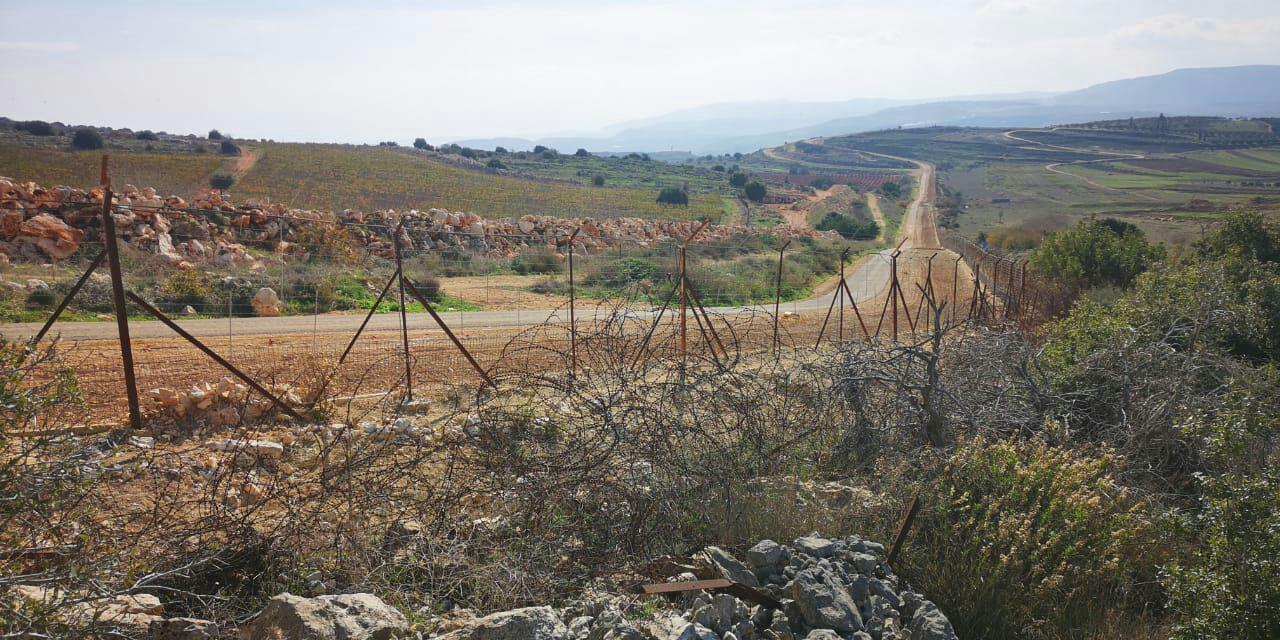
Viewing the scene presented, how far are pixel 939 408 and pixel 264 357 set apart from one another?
10961mm

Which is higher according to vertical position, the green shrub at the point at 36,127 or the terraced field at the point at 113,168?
the green shrub at the point at 36,127

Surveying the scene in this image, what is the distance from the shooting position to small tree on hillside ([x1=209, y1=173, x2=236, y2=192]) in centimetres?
4806

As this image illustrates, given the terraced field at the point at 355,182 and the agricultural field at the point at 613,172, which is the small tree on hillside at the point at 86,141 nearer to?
the terraced field at the point at 355,182

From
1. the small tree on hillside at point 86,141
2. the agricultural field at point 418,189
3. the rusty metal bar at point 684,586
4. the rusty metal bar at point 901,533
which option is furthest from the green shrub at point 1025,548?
the small tree on hillside at point 86,141

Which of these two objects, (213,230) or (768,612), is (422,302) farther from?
(213,230)

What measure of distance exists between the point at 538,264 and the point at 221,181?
32146 millimetres

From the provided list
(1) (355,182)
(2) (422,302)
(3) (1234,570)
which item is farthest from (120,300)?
(1) (355,182)

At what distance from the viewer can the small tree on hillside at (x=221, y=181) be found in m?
48.1

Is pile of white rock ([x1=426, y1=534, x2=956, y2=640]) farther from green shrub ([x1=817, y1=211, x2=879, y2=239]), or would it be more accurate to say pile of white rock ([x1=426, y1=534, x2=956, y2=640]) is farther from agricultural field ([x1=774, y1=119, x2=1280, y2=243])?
green shrub ([x1=817, y1=211, x2=879, y2=239])

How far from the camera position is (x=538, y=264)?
92.7 ft

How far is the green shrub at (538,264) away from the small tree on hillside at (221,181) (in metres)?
29.3

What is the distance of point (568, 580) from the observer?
5195 mm

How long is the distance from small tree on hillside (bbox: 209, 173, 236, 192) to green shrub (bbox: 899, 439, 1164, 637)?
2028 inches

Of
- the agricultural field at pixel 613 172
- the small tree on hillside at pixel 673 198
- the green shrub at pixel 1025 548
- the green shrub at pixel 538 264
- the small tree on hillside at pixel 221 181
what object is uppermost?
the agricultural field at pixel 613 172
